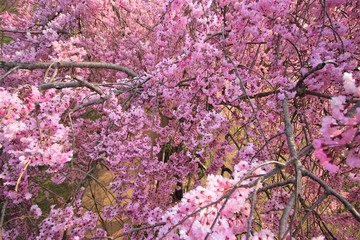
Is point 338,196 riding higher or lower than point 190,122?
lower

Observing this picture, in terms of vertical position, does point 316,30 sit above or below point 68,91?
above

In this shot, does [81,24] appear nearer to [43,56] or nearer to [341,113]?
[43,56]

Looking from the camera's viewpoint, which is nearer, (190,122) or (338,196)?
(338,196)

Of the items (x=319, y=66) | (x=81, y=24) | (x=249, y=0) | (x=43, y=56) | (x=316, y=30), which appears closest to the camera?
(x=319, y=66)

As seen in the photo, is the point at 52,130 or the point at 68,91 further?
the point at 68,91

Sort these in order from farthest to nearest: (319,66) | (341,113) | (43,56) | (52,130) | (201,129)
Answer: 1. (43,56)
2. (201,129)
3. (52,130)
4. (319,66)
5. (341,113)

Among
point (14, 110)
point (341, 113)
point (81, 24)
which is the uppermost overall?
point (81, 24)

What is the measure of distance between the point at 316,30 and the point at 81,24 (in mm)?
3666

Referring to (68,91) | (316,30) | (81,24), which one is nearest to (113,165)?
(68,91)

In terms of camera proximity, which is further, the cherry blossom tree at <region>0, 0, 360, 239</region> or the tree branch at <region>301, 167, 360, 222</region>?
the cherry blossom tree at <region>0, 0, 360, 239</region>

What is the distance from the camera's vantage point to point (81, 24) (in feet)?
16.6

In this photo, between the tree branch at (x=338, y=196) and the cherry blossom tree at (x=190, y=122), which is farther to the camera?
the cherry blossom tree at (x=190, y=122)

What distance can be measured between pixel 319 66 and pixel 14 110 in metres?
1.76

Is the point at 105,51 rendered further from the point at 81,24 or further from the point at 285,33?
the point at 285,33
